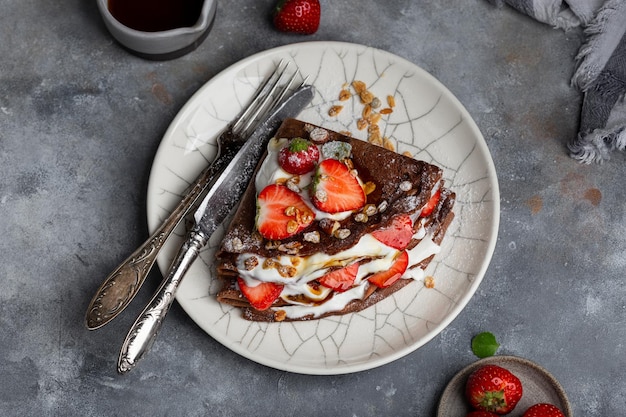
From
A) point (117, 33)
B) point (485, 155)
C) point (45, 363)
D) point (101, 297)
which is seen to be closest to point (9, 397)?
point (45, 363)

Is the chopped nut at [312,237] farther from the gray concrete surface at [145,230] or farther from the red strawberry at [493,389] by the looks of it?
the red strawberry at [493,389]

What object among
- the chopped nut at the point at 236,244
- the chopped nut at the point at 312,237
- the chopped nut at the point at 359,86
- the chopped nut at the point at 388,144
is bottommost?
the chopped nut at the point at 236,244

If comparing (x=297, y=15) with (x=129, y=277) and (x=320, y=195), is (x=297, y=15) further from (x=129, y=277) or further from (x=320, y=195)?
(x=129, y=277)

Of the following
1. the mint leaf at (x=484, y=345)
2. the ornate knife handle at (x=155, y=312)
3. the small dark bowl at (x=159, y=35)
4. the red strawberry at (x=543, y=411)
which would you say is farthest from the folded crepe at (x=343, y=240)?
the red strawberry at (x=543, y=411)

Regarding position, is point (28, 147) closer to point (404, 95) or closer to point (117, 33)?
point (117, 33)

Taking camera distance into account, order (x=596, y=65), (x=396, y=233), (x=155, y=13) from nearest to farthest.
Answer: (x=396, y=233) < (x=155, y=13) < (x=596, y=65)

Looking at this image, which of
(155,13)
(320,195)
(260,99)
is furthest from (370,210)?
(155,13)
